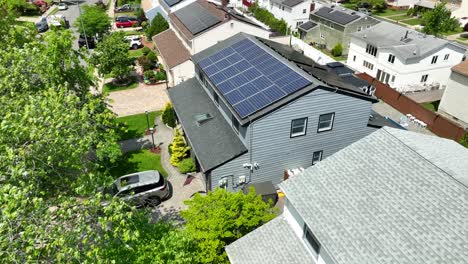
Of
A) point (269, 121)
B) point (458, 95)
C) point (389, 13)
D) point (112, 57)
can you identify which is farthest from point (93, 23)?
point (389, 13)

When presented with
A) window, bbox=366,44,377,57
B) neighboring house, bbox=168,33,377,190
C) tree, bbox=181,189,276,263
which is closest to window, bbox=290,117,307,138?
neighboring house, bbox=168,33,377,190

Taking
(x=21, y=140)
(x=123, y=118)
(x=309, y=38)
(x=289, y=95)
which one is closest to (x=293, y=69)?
(x=289, y=95)

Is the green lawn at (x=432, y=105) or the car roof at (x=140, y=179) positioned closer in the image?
the car roof at (x=140, y=179)

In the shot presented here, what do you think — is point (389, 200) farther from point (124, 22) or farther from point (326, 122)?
point (124, 22)

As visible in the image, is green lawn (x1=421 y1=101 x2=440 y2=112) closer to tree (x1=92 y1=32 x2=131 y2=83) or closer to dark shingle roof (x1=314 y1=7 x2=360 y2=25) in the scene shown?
dark shingle roof (x1=314 y1=7 x2=360 y2=25)

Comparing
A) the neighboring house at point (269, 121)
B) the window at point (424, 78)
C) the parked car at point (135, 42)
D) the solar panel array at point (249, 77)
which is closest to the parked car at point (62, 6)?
the parked car at point (135, 42)

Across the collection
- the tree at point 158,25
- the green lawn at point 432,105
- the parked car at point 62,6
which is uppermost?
the tree at point 158,25

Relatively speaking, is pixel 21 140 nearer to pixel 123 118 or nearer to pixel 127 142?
pixel 127 142

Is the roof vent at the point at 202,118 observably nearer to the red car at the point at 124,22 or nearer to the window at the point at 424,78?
the window at the point at 424,78
